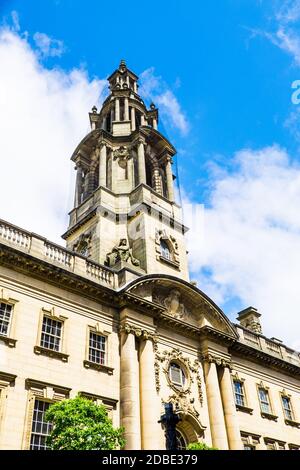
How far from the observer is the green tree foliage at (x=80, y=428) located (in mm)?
15188

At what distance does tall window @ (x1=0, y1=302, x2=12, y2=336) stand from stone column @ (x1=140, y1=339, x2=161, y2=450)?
7226 mm

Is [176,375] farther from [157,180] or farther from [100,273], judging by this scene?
[157,180]

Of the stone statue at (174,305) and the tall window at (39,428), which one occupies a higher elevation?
the stone statue at (174,305)

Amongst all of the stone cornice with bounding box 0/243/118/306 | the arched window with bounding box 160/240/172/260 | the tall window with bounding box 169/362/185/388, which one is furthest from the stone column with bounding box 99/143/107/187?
the tall window with bounding box 169/362/185/388

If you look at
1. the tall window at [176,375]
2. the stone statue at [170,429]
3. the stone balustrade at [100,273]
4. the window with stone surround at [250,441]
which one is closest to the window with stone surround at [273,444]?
the window with stone surround at [250,441]

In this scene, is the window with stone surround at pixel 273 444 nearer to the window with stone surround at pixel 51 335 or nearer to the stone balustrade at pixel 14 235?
the window with stone surround at pixel 51 335

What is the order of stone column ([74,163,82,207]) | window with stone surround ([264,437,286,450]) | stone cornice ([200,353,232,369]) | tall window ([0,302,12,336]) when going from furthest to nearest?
stone column ([74,163,82,207]) < window with stone surround ([264,437,286,450]) < stone cornice ([200,353,232,369]) < tall window ([0,302,12,336])

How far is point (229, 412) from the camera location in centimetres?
2659

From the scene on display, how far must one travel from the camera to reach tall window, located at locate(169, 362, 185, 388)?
83.3 ft

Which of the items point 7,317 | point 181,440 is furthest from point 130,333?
point 181,440

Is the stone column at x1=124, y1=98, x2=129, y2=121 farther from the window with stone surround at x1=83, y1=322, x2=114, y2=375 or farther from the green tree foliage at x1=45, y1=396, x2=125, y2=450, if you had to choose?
the green tree foliage at x1=45, y1=396, x2=125, y2=450

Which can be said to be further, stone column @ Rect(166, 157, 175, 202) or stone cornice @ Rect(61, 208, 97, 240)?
stone column @ Rect(166, 157, 175, 202)

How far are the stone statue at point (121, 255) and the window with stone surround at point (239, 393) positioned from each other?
9914 millimetres
